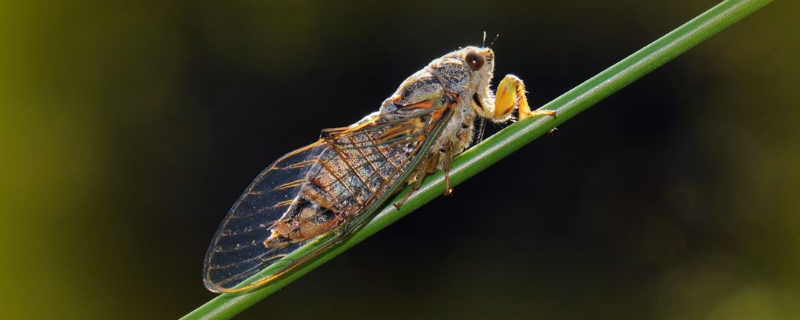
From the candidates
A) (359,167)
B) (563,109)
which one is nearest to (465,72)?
(359,167)

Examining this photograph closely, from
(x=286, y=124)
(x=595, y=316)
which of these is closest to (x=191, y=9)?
(x=286, y=124)

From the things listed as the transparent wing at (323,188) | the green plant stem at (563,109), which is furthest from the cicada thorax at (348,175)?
the green plant stem at (563,109)

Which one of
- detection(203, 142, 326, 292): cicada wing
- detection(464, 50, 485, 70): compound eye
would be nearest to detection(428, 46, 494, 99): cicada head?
detection(464, 50, 485, 70): compound eye

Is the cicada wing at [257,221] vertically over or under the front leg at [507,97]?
under

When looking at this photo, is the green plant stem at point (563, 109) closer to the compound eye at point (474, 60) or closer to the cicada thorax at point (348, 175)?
the cicada thorax at point (348, 175)

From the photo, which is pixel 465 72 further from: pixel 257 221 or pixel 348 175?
pixel 257 221

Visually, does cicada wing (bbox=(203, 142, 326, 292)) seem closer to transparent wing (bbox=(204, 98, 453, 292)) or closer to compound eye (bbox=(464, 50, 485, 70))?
transparent wing (bbox=(204, 98, 453, 292))
